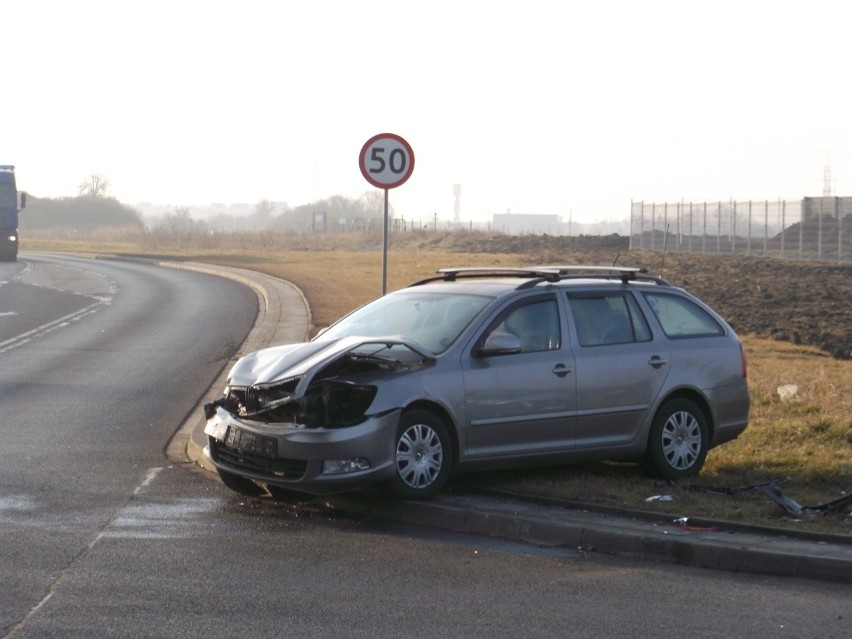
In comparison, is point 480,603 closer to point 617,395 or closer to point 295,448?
point 295,448

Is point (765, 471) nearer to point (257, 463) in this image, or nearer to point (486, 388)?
Result: point (486, 388)

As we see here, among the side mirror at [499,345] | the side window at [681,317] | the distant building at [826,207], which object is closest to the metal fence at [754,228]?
the distant building at [826,207]

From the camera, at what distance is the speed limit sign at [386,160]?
13109mm

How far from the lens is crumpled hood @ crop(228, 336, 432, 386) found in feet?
27.8

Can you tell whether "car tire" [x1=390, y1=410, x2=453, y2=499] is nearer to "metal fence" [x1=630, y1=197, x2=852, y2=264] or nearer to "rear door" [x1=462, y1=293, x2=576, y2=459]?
"rear door" [x1=462, y1=293, x2=576, y2=459]

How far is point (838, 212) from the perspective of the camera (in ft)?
154

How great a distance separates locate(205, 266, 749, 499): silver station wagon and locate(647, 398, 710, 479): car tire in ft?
0.04

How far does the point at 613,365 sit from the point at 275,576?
3.64 m

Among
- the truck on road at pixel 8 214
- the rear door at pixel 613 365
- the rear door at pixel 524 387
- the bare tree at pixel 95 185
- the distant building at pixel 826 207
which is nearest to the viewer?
the rear door at pixel 524 387

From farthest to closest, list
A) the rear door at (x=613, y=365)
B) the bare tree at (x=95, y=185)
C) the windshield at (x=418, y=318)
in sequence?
the bare tree at (x=95, y=185), the rear door at (x=613, y=365), the windshield at (x=418, y=318)

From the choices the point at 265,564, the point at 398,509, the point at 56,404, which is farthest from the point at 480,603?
the point at 56,404

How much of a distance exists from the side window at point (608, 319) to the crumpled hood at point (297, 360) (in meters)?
1.48

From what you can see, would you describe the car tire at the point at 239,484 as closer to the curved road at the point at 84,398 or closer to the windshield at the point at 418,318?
the curved road at the point at 84,398

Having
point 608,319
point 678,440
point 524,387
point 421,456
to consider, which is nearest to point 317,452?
point 421,456
